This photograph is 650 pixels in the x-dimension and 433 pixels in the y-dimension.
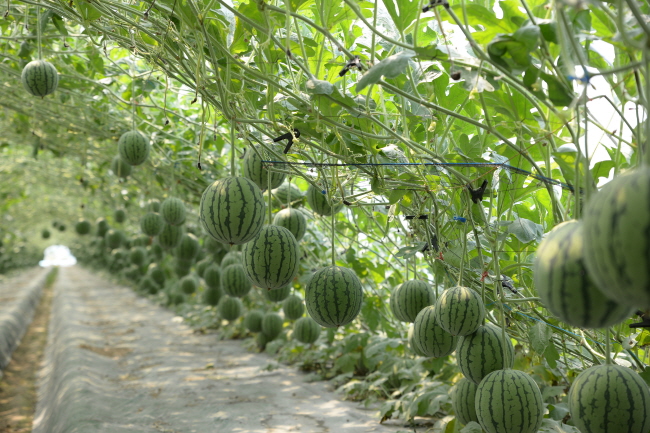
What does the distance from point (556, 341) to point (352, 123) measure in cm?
169

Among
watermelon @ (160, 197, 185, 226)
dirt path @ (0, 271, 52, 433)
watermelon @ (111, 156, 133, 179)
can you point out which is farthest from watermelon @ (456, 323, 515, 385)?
dirt path @ (0, 271, 52, 433)

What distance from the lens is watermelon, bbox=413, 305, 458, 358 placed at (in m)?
2.47

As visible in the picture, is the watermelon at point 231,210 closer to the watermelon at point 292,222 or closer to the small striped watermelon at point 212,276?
the watermelon at point 292,222

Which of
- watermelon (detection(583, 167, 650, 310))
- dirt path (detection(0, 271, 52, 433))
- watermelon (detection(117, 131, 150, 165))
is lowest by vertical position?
dirt path (detection(0, 271, 52, 433))

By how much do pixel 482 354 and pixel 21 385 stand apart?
7.39 m

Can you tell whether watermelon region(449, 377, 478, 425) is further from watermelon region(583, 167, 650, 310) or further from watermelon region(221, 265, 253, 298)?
watermelon region(221, 265, 253, 298)

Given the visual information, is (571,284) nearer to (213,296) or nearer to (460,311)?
(460,311)

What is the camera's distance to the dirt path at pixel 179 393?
13.4 feet

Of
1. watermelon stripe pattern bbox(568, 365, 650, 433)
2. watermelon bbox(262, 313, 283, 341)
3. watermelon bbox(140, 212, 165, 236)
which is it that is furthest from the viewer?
watermelon bbox(262, 313, 283, 341)

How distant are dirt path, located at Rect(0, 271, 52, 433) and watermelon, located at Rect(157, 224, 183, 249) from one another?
241 cm

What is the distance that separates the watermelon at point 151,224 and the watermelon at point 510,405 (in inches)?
149

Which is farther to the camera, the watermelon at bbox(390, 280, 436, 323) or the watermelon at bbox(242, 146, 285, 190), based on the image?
the watermelon at bbox(242, 146, 285, 190)

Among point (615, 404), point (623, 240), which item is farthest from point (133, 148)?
point (623, 240)

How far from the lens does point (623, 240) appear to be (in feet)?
2.84
